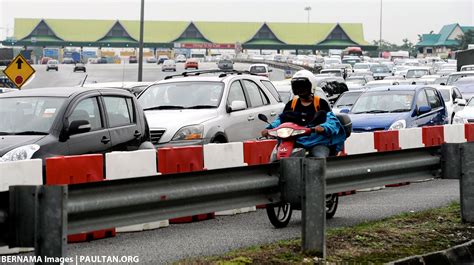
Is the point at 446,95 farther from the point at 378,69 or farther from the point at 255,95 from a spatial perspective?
the point at 378,69

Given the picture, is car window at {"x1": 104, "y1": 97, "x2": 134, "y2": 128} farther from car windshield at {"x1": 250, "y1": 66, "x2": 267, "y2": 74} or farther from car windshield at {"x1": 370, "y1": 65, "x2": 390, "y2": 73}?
car windshield at {"x1": 370, "y1": 65, "x2": 390, "y2": 73}

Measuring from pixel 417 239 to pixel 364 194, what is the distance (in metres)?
5.61

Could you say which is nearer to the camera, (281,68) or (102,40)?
(281,68)

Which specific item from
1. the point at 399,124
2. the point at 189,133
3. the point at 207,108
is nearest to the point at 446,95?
the point at 399,124

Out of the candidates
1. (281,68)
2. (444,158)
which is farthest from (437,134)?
(281,68)

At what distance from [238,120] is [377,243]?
322 inches

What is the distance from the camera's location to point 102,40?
15825 cm

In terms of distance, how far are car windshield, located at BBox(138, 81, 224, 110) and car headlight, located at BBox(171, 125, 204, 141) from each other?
3.47ft

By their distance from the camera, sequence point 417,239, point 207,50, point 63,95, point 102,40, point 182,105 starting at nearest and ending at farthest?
point 417,239, point 63,95, point 182,105, point 102,40, point 207,50

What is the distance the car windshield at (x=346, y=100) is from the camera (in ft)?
99.6

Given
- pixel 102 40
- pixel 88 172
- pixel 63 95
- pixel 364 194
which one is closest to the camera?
pixel 88 172

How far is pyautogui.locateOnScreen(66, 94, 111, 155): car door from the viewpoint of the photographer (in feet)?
40.3

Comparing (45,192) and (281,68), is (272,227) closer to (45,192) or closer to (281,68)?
(45,192)

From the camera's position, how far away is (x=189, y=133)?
52.7ft
